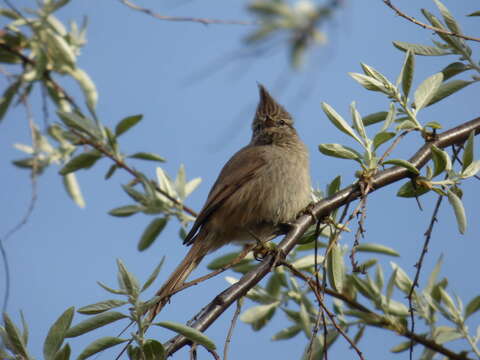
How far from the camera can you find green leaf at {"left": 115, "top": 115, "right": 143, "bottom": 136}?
13.7 ft

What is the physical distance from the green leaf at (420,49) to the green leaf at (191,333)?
179 centimetres

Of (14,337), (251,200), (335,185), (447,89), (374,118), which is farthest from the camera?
(251,200)

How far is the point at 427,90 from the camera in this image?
3043 millimetres

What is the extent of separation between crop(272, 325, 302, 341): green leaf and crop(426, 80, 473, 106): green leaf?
5.76ft

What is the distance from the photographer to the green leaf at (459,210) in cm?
273

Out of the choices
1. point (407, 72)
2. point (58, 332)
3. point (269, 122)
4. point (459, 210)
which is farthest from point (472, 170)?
point (269, 122)

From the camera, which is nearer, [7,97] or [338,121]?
[338,121]

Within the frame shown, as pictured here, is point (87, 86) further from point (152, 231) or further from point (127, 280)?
point (127, 280)

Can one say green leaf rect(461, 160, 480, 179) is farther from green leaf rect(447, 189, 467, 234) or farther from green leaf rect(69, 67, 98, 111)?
green leaf rect(69, 67, 98, 111)

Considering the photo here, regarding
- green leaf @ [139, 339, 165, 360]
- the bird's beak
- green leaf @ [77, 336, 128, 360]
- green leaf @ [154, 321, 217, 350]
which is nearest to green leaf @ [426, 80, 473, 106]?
green leaf @ [154, 321, 217, 350]

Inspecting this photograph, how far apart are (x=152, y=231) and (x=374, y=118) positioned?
202 cm

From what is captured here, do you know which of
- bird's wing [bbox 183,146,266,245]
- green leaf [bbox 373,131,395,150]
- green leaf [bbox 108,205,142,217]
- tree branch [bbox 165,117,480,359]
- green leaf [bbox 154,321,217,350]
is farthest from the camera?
bird's wing [bbox 183,146,266,245]

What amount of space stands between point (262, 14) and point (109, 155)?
1.82 meters

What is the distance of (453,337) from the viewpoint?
320 cm
